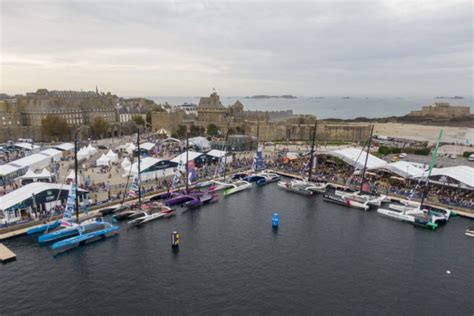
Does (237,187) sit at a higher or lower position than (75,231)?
higher

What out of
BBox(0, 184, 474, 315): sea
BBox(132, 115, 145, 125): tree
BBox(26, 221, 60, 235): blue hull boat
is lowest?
BBox(0, 184, 474, 315): sea

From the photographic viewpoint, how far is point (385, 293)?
21125 millimetres

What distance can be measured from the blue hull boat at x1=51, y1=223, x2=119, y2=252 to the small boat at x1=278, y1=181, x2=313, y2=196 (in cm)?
2344

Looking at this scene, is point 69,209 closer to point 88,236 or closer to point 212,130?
point 88,236

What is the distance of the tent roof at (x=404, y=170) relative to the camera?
4138cm

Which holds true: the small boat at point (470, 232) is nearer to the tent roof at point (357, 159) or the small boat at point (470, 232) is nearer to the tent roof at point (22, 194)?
the tent roof at point (357, 159)

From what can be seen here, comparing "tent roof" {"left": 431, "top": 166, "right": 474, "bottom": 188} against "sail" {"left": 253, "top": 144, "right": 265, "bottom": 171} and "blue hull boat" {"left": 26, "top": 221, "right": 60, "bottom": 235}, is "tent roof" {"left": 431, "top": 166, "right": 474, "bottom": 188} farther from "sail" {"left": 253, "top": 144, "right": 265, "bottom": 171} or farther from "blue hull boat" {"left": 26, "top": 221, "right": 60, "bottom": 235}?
"blue hull boat" {"left": 26, "top": 221, "right": 60, "bottom": 235}

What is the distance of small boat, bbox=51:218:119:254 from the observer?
85.1ft

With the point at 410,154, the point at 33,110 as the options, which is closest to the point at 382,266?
the point at 410,154

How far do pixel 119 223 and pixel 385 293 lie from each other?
2397 cm

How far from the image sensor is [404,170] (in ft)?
140

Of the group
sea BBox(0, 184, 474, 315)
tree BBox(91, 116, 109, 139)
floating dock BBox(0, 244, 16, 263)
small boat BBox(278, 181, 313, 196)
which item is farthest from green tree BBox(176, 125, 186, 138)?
floating dock BBox(0, 244, 16, 263)

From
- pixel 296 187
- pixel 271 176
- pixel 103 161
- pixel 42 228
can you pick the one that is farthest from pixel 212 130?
pixel 42 228

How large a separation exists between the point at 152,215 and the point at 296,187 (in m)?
20.0
